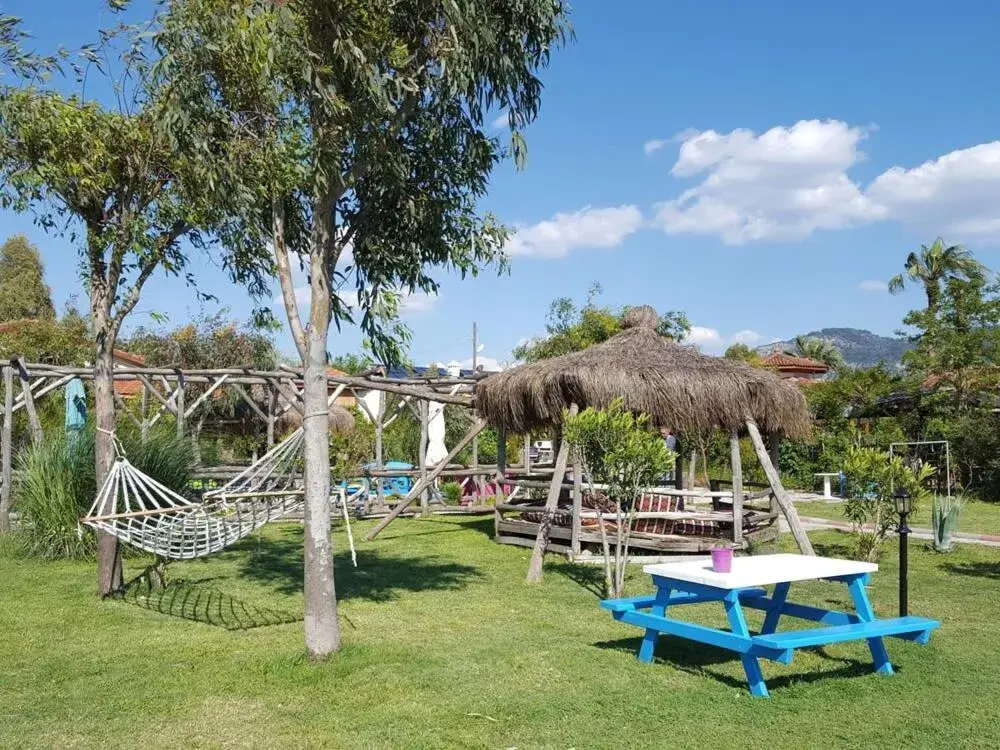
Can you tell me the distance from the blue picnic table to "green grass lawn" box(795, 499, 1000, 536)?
7.04 meters

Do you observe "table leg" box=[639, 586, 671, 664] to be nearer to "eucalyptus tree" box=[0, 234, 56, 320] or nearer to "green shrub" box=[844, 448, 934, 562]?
"green shrub" box=[844, 448, 934, 562]

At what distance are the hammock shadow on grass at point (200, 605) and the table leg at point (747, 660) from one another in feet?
11.2

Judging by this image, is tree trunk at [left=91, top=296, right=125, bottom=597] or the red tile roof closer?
tree trunk at [left=91, top=296, right=125, bottom=597]

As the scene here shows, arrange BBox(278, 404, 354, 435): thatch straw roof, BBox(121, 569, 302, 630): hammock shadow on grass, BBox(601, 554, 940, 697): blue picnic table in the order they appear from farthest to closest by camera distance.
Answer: BBox(278, 404, 354, 435): thatch straw roof, BBox(121, 569, 302, 630): hammock shadow on grass, BBox(601, 554, 940, 697): blue picnic table

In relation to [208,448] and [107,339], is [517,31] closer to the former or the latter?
[107,339]

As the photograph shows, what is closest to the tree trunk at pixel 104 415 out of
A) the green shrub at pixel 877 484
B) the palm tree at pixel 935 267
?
the green shrub at pixel 877 484

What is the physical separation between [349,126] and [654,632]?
3.65m

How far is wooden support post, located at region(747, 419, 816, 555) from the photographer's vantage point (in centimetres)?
910

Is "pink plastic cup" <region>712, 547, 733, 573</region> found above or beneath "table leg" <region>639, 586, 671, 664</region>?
above

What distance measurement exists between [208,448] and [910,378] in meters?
15.4

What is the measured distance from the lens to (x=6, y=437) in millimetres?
11797

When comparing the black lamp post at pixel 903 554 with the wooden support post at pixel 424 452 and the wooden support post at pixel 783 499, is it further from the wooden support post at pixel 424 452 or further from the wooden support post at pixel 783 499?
the wooden support post at pixel 424 452

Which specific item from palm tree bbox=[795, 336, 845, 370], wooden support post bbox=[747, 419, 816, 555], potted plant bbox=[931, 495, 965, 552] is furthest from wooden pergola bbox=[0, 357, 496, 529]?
palm tree bbox=[795, 336, 845, 370]

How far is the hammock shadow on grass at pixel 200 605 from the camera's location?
689cm
